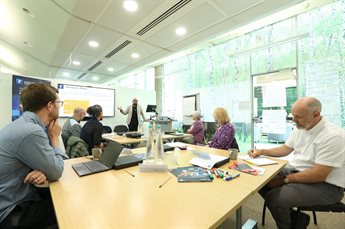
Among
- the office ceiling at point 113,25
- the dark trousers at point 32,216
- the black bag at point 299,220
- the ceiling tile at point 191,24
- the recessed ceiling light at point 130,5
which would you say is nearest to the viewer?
the dark trousers at point 32,216

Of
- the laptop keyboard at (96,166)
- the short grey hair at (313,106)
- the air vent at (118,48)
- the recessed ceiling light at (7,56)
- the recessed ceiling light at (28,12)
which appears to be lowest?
the laptop keyboard at (96,166)

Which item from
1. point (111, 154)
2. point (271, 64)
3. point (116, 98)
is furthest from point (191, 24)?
point (116, 98)

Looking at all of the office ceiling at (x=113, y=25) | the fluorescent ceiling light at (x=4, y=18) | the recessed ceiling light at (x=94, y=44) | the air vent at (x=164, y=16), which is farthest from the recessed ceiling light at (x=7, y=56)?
the air vent at (x=164, y=16)

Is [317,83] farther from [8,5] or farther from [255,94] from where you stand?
[8,5]

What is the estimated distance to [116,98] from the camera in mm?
5824

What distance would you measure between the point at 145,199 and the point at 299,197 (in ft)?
3.96

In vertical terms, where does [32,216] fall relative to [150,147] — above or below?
below

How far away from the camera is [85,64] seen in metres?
5.86

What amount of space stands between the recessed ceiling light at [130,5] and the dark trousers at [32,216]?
2.71m

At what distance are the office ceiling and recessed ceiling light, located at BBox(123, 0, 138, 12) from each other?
65mm

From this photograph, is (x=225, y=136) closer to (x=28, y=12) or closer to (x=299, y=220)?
(x=299, y=220)

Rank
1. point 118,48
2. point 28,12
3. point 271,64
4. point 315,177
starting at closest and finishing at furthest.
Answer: point 315,177 < point 28,12 < point 271,64 < point 118,48

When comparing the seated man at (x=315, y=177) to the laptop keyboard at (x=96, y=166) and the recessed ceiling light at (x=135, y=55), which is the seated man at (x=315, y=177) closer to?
the laptop keyboard at (x=96, y=166)

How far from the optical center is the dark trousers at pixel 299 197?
133 centimetres
